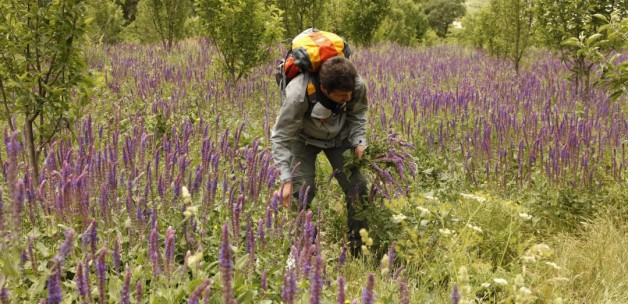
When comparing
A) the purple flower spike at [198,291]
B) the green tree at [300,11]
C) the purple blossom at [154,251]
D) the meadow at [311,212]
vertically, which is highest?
the green tree at [300,11]

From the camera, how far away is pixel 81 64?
13.3 ft

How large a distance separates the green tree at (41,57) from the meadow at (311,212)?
0.85 ft

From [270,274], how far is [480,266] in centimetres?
119

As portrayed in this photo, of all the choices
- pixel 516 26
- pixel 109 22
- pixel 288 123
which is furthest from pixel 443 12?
pixel 288 123

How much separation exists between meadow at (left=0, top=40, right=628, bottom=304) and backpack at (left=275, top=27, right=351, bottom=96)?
61cm

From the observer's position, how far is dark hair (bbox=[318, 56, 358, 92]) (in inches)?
123

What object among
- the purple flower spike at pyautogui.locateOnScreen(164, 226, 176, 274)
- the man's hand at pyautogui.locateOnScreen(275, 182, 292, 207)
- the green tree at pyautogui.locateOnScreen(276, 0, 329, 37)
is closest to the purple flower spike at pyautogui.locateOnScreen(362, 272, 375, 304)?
the purple flower spike at pyautogui.locateOnScreen(164, 226, 176, 274)

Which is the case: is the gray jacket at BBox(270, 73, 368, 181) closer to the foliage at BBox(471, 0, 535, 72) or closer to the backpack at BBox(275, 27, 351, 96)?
the backpack at BBox(275, 27, 351, 96)

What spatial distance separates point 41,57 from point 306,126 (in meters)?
2.01

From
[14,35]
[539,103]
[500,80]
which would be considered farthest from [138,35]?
[14,35]

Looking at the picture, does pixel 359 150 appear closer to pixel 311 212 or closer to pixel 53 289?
pixel 311 212

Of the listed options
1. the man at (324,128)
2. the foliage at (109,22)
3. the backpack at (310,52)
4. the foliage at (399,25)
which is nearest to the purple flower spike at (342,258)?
the man at (324,128)

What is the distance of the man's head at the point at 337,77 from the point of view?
10.3 feet

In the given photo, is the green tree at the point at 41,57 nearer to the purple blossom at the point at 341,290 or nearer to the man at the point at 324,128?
the man at the point at 324,128
